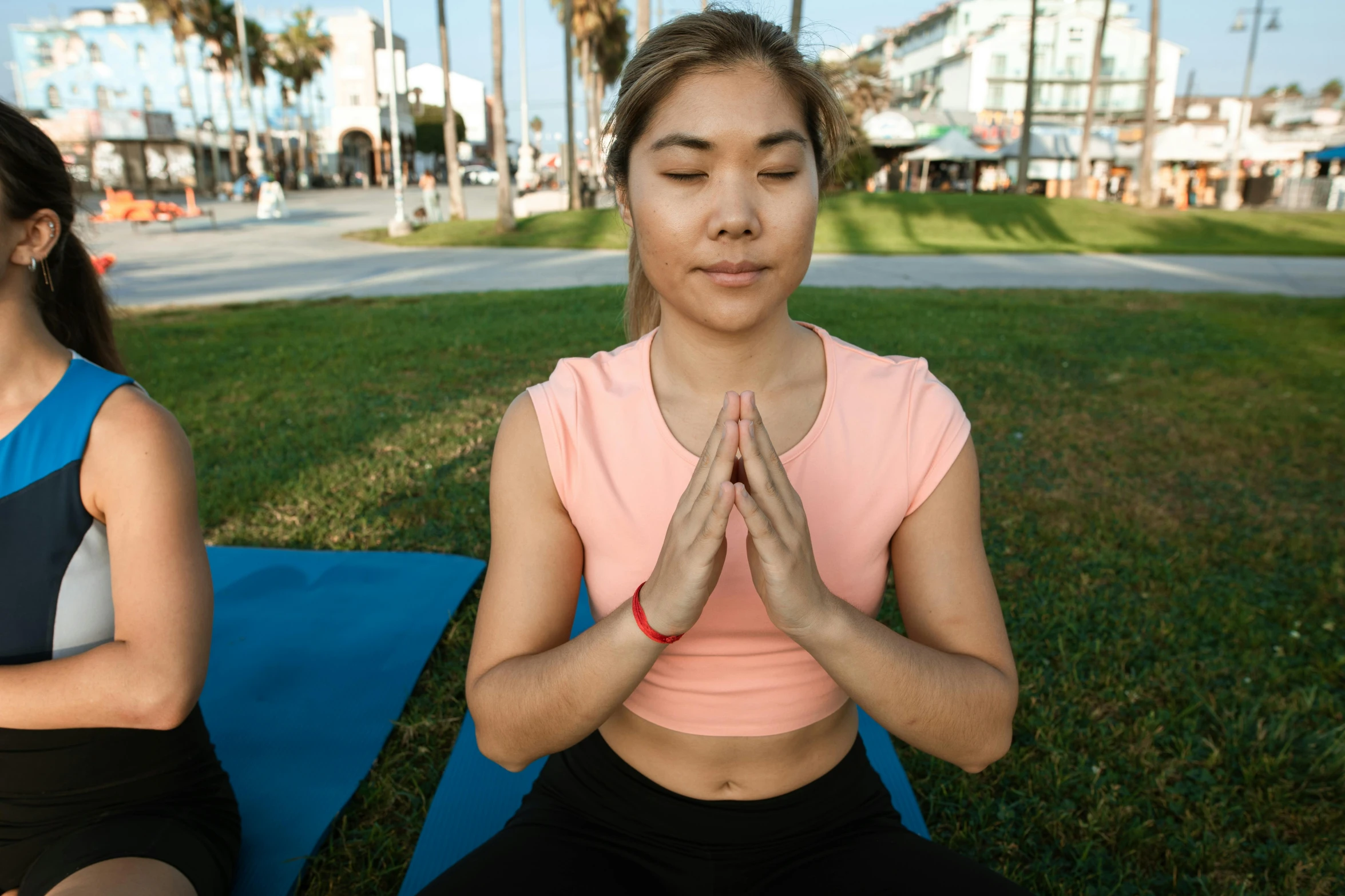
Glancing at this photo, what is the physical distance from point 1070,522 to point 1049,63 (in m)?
62.5

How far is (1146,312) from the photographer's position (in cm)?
1016

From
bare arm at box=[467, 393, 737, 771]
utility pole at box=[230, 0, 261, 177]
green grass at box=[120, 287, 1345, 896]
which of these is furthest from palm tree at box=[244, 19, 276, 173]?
bare arm at box=[467, 393, 737, 771]

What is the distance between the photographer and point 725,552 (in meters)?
1.41

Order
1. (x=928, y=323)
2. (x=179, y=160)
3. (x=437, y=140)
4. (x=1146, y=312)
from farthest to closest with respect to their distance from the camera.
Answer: (x=437, y=140) → (x=179, y=160) → (x=1146, y=312) → (x=928, y=323)

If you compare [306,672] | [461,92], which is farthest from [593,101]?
[461,92]

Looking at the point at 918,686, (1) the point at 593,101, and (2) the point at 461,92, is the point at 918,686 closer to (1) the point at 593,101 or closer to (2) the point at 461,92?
(1) the point at 593,101

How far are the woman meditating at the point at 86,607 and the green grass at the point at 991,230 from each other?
57.4 feet

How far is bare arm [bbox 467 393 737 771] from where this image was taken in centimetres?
122

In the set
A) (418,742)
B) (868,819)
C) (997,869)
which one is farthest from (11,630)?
(997,869)

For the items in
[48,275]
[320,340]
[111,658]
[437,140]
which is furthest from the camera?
[437,140]

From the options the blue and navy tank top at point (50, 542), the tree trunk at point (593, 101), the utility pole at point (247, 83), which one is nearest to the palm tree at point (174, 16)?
the utility pole at point (247, 83)

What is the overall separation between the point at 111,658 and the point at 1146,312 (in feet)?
36.1

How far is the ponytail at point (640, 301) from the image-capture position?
1968 mm

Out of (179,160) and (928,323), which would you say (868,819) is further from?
(179,160)
